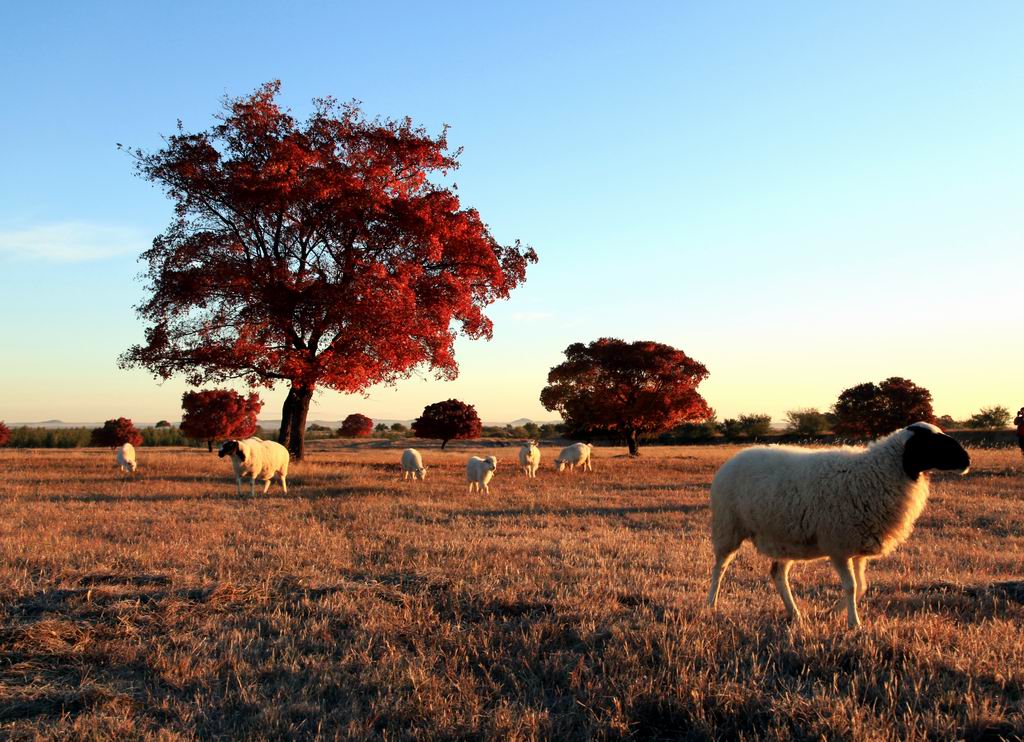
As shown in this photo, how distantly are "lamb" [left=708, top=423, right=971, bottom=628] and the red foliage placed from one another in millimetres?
49437

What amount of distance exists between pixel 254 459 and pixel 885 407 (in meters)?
47.7

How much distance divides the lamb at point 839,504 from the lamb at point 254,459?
13.9 meters

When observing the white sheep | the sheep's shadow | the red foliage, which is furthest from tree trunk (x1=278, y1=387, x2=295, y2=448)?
the red foliage

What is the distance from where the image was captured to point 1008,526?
13266 millimetres

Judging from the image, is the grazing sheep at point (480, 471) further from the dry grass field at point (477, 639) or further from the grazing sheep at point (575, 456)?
the dry grass field at point (477, 639)

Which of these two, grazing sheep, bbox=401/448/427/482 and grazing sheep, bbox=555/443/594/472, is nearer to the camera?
grazing sheep, bbox=401/448/427/482

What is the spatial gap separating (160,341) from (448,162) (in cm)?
1216

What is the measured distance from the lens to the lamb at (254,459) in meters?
18.3

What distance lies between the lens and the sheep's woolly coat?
6438 mm

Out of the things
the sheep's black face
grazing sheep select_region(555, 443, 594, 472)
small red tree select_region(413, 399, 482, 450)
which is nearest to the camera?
the sheep's black face

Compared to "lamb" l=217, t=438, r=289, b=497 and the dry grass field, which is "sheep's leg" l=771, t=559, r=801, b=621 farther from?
"lamb" l=217, t=438, r=289, b=497

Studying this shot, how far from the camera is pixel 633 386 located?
4078cm

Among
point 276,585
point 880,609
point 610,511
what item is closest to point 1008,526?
point 610,511

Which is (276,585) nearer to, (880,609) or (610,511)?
(880,609)
